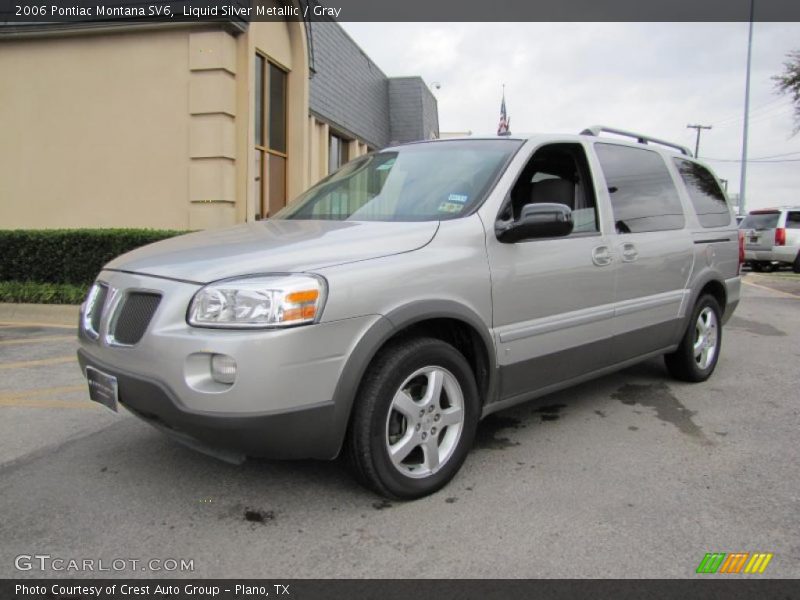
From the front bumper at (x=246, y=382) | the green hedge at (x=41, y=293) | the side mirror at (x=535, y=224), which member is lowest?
the green hedge at (x=41, y=293)

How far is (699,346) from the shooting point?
5.15m

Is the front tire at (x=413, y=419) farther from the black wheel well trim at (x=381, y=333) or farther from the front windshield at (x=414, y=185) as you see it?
the front windshield at (x=414, y=185)

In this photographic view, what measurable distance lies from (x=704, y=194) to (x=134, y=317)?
4.59 meters

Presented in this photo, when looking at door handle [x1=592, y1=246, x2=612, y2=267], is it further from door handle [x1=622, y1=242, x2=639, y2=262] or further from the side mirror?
the side mirror

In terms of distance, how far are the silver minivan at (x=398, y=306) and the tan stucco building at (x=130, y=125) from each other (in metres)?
5.62

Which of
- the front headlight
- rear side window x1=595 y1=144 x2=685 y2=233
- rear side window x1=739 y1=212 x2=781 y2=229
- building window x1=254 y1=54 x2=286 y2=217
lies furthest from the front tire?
rear side window x1=739 y1=212 x2=781 y2=229

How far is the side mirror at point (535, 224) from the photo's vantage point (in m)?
3.25

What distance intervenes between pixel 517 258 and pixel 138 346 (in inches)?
76.0

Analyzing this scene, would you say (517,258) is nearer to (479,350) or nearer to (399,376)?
(479,350)

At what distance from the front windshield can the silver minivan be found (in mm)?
15

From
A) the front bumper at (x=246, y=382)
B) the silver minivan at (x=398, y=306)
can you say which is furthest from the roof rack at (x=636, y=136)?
the front bumper at (x=246, y=382)

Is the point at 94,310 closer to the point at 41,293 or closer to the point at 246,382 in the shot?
the point at 246,382

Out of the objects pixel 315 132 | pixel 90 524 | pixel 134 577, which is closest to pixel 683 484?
pixel 134 577

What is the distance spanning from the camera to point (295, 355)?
2.53 meters
